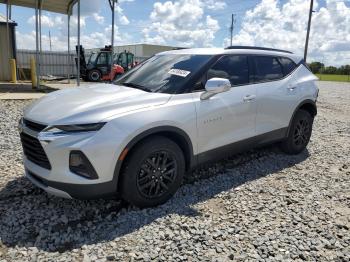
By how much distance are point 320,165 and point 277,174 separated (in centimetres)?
97

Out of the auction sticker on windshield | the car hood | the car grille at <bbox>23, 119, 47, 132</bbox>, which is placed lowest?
the car grille at <bbox>23, 119, 47, 132</bbox>

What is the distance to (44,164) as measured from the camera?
3.23 metres

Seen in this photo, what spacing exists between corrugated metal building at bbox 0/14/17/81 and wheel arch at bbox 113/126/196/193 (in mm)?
15584

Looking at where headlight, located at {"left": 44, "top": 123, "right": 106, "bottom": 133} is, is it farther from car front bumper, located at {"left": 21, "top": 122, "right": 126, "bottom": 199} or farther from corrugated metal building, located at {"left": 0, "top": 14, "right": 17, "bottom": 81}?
corrugated metal building, located at {"left": 0, "top": 14, "right": 17, "bottom": 81}

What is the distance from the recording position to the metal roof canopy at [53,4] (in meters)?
14.8

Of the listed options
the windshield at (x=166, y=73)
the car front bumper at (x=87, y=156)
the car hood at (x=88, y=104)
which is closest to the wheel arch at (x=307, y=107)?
the windshield at (x=166, y=73)

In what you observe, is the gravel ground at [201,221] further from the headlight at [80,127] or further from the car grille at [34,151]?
the headlight at [80,127]

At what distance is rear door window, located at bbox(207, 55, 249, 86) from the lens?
4.14 m

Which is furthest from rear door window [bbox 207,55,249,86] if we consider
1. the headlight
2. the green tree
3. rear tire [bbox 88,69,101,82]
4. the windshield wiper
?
the green tree

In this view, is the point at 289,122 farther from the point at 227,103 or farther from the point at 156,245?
the point at 156,245

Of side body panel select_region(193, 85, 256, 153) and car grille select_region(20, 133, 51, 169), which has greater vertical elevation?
side body panel select_region(193, 85, 256, 153)

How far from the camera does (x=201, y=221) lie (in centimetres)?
342

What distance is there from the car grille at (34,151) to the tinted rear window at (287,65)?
3876 millimetres

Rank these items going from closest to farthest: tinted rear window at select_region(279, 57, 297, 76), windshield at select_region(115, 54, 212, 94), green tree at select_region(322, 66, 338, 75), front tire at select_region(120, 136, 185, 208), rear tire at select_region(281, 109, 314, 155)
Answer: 1. front tire at select_region(120, 136, 185, 208)
2. windshield at select_region(115, 54, 212, 94)
3. tinted rear window at select_region(279, 57, 297, 76)
4. rear tire at select_region(281, 109, 314, 155)
5. green tree at select_region(322, 66, 338, 75)
